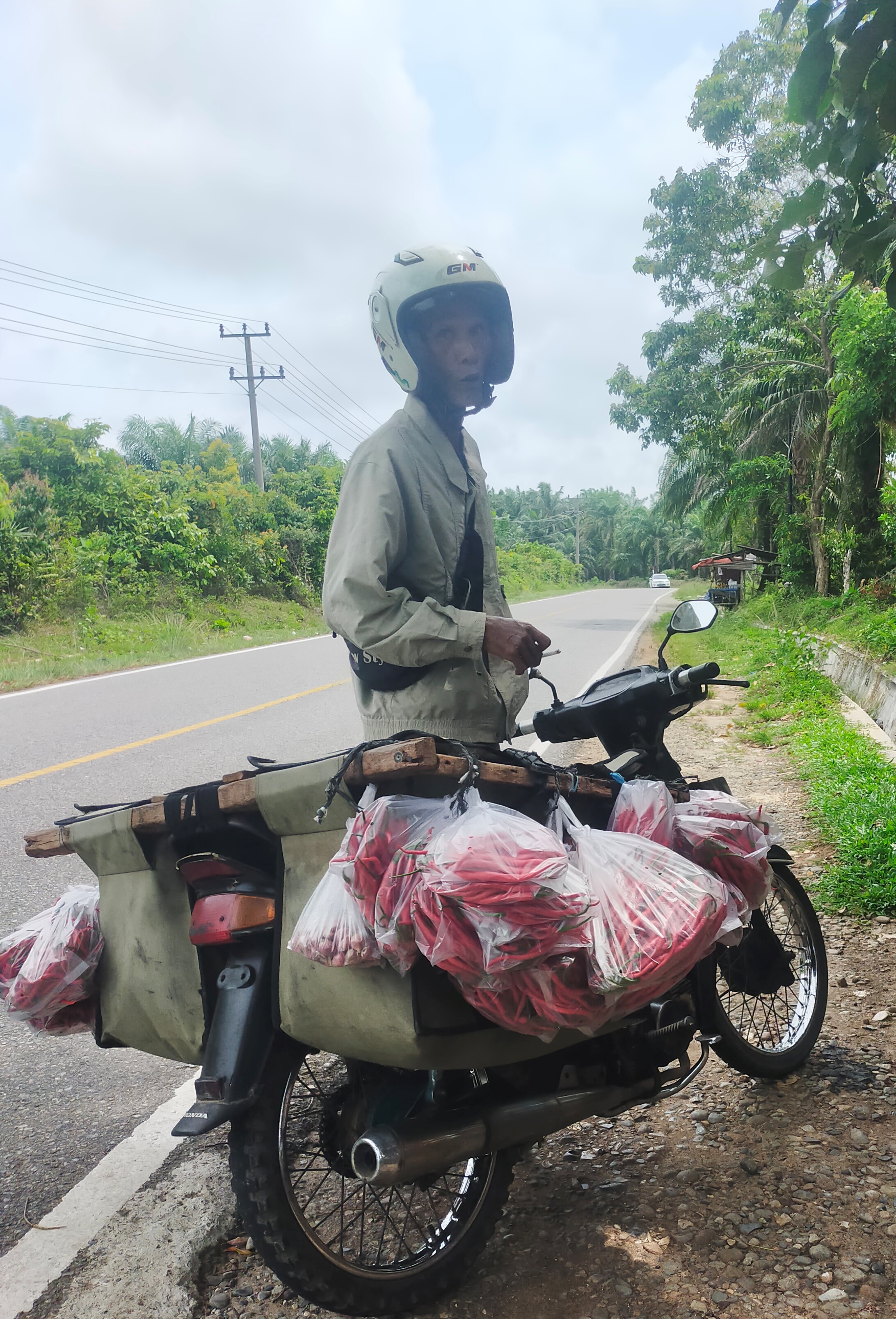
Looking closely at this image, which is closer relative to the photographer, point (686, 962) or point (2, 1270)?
point (686, 962)

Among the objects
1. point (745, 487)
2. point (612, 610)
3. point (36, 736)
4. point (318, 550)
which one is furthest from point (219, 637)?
point (612, 610)

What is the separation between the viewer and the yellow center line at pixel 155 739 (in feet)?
23.1

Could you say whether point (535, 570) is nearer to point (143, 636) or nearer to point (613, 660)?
point (143, 636)

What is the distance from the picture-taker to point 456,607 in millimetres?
2291

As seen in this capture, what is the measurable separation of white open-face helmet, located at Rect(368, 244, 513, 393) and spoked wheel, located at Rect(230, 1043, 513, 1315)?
1651mm

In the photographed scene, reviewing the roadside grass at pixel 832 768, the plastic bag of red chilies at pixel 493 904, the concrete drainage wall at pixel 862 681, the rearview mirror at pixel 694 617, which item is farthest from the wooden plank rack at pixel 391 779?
the concrete drainage wall at pixel 862 681

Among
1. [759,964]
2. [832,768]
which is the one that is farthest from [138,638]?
[759,964]

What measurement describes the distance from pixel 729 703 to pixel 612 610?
21975mm

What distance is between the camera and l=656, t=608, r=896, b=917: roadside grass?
436 cm

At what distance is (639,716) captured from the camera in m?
2.76

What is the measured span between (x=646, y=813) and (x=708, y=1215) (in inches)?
38.7

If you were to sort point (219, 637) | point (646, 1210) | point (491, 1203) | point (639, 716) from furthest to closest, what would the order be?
point (219, 637), point (639, 716), point (646, 1210), point (491, 1203)

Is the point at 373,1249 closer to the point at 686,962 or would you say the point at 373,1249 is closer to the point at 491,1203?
the point at 491,1203

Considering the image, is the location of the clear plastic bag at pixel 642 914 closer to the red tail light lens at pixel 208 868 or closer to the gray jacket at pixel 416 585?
the gray jacket at pixel 416 585
